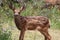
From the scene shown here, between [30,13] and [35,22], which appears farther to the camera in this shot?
[30,13]

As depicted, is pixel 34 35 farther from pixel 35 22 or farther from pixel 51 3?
pixel 51 3

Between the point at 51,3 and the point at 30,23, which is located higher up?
the point at 30,23

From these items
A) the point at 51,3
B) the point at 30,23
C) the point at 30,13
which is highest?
the point at 30,23

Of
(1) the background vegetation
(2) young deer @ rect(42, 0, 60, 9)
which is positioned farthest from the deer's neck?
(2) young deer @ rect(42, 0, 60, 9)

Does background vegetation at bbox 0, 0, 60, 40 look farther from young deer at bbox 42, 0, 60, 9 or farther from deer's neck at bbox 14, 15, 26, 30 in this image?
deer's neck at bbox 14, 15, 26, 30

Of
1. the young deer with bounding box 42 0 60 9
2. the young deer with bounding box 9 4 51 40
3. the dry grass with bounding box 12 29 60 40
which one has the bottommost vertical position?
the young deer with bounding box 42 0 60 9

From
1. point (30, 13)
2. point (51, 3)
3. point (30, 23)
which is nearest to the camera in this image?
point (30, 23)

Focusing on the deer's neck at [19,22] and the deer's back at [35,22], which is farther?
the deer's back at [35,22]

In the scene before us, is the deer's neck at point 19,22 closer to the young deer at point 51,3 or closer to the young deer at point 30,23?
the young deer at point 30,23

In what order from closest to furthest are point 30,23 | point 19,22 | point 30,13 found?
1. point 19,22
2. point 30,23
3. point 30,13

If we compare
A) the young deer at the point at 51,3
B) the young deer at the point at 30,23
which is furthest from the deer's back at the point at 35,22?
the young deer at the point at 51,3

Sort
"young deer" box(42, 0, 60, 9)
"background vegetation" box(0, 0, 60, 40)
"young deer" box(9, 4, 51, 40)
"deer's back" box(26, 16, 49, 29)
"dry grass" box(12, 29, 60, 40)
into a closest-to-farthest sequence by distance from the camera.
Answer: "young deer" box(9, 4, 51, 40), "deer's back" box(26, 16, 49, 29), "dry grass" box(12, 29, 60, 40), "background vegetation" box(0, 0, 60, 40), "young deer" box(42, 0, 60, 9)

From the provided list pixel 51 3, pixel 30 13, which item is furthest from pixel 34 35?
pixel 51 3

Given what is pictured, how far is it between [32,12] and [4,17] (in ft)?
5.71
